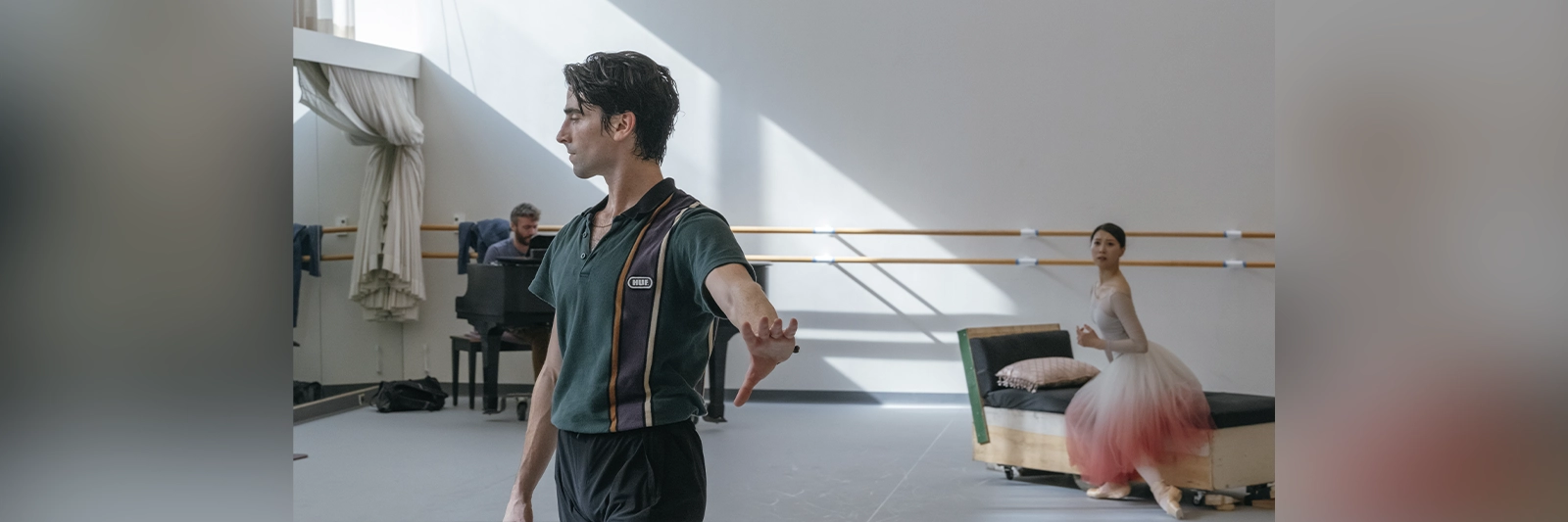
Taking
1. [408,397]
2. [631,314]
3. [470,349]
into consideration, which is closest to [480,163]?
[470,349]

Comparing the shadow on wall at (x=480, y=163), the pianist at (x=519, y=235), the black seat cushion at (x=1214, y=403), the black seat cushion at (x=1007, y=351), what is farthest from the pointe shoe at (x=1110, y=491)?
the shadow on wall at (x=480, y=163)

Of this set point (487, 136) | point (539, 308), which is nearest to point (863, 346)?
point (539, 308)

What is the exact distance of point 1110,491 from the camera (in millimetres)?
4566

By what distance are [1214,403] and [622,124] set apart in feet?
11.8

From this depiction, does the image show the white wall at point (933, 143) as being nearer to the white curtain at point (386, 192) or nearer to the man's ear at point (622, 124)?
the white curtain at point (386, 192)

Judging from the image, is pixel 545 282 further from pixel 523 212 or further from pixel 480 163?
pixel 480 163

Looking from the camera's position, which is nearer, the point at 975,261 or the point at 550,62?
the point at 975,261

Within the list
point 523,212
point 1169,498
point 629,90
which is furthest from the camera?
point 523,212

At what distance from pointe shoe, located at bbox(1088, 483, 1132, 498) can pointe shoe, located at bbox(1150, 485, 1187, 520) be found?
15 centimetres

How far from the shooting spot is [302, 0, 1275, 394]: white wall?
276 inches

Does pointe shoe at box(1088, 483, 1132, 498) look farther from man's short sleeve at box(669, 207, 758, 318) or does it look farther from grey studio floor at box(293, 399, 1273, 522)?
man's short sleeve at box(669, 207, 758, 318)
